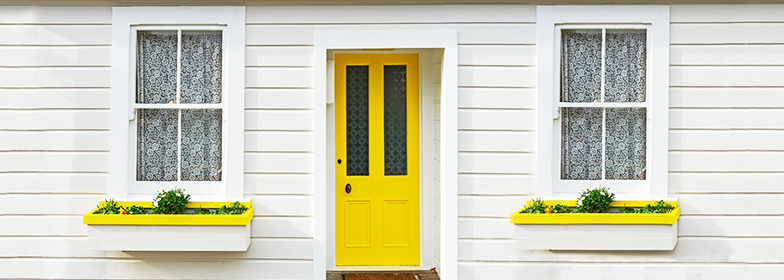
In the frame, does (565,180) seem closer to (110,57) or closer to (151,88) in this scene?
(151,88)

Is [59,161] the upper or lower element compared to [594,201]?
upper

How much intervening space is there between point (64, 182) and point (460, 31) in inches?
122

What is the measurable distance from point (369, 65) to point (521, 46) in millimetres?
1361

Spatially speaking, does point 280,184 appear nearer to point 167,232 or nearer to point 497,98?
point 167,232

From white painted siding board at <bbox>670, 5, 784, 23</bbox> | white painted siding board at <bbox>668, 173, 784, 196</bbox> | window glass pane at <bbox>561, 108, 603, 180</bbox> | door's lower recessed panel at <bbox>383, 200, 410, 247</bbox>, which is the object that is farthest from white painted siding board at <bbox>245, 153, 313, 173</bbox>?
white painted siding board at <bbox>670, 5, 784, 23</bbox>

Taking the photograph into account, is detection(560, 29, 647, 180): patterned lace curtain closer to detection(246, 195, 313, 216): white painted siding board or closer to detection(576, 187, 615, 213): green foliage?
detection(576, 187, 615, 213): green foliage

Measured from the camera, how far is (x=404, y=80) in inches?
208

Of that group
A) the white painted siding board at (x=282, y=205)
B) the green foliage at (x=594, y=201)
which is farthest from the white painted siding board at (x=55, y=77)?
the green foliage at (x=594, y=201)

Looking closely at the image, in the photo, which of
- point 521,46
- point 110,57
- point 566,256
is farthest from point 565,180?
point 110,57

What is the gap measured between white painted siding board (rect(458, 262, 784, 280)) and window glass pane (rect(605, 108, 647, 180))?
0.68m

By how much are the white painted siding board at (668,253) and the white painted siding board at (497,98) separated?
1004mm

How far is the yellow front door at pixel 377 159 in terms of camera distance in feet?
17.3

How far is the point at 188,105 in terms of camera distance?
4.53 m

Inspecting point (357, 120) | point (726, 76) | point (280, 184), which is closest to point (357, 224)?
point (357, 120)
